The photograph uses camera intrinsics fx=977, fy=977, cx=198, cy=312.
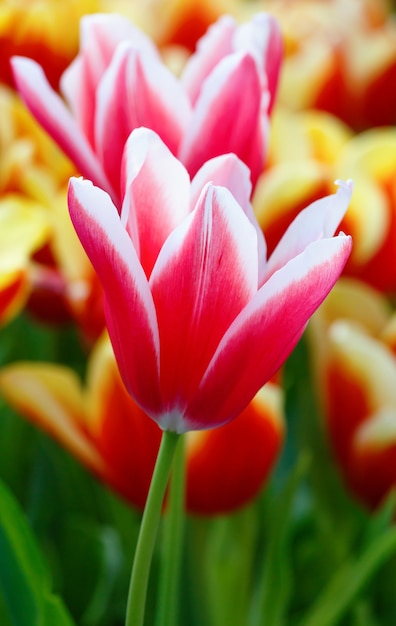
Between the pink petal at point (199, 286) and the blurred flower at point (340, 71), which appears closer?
the pink petal at point (199, 286)

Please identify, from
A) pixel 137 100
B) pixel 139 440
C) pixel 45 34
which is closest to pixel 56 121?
pixel 137 100

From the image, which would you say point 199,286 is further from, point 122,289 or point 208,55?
point 208,55

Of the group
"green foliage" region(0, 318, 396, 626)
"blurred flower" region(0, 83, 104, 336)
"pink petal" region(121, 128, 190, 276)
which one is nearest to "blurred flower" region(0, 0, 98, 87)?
"blurred flower" region(0, 83, 104, 336)

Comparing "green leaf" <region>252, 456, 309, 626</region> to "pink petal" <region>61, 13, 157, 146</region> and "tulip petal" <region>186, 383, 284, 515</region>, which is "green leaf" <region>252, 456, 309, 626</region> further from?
"pink petal" <region>61, 13, 157, 146</region>

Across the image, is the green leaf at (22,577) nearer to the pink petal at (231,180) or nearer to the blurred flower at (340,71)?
the pink petal at (231,180)

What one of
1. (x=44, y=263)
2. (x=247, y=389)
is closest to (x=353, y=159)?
(x=44, y=263)

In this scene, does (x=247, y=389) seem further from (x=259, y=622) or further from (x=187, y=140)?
(x=259, y=622)

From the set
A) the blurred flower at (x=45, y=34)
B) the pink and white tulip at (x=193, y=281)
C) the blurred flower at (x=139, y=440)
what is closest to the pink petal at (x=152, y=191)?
the pink and white tulip at (x=193, y=281)
